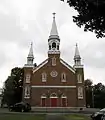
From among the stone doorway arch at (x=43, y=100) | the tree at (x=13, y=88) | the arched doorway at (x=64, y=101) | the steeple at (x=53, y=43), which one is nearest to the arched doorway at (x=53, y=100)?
the arched doorway at (x=64, y=101)

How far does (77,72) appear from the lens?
64.7 metres

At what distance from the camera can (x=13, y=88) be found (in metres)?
Result: 77.9

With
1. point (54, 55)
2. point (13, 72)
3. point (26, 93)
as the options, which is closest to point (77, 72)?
point (54, 55)

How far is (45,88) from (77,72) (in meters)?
8.61

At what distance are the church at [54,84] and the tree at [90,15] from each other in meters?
49.4

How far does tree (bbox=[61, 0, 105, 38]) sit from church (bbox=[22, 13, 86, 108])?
4945cm

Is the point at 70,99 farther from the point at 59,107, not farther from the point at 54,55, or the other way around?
the point at 54,55

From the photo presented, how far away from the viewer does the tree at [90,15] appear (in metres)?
12.4

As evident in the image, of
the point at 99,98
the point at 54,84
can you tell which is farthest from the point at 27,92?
the point at 99,98

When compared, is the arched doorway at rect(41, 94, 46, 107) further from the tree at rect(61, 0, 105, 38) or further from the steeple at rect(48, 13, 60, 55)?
the tree at rect(61, 0, 105, 38)

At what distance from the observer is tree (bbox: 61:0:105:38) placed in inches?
489

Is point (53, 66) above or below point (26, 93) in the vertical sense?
above

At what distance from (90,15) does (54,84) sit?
51.4 metres

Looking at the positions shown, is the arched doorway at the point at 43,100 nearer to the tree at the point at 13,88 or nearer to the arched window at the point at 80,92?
the arched window at the point at 80,92
